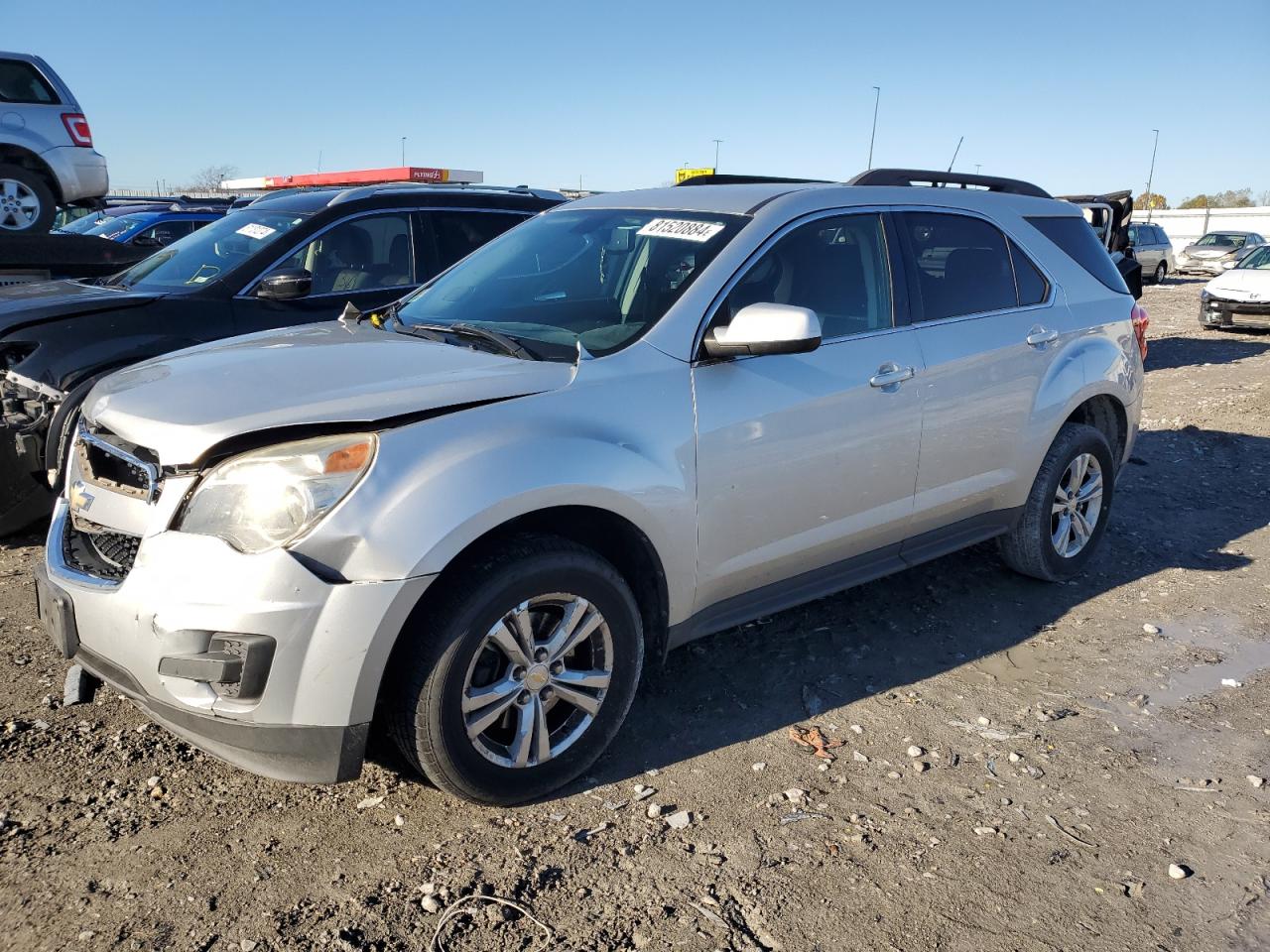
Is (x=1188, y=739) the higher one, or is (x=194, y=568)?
(x=194, y=568)

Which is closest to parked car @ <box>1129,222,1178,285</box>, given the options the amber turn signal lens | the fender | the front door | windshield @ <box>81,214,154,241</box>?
windshield @ <box>81,214,154,241</box>

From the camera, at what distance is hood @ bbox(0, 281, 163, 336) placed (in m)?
5.17

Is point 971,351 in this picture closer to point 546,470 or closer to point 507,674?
point 546,470

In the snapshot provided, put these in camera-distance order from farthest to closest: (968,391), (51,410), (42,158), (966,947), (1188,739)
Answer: (42,158)
(51,410)
(968,391)
(1188,739)
(966,947)

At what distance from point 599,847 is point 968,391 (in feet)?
8.02

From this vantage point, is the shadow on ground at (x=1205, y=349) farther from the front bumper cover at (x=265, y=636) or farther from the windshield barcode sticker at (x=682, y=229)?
the front bumper cover at (x=265, y=636)

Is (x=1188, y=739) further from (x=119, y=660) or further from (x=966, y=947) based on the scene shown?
(x=119, y=660)

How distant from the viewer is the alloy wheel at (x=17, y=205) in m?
9.41

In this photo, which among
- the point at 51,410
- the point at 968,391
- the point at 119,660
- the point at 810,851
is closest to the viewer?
the point at 119,660

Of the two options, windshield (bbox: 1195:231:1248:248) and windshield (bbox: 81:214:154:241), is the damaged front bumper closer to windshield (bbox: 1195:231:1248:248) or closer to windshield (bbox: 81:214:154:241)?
windshield (bbox: 81:214:154:241)

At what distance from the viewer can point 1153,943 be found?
8.61ft

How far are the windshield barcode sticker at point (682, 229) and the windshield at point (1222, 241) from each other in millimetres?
34499

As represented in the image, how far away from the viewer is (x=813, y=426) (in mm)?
3613

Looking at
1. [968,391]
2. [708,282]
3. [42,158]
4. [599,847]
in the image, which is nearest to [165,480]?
[599,847]
